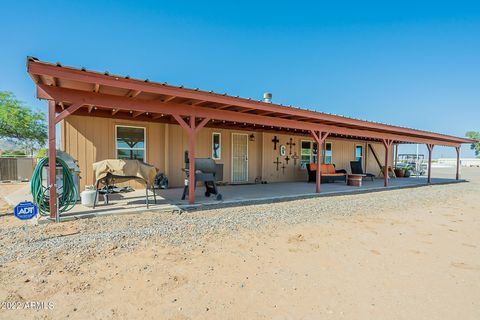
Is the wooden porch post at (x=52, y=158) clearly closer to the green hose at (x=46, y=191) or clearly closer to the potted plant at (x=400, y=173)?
the green hose at (x=46, y=191)

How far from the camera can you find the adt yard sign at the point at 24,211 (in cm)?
323

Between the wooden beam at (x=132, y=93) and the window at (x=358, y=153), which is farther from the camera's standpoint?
the window at (x=358, y=153)

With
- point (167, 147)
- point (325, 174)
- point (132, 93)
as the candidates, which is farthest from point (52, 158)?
point (325, 174)

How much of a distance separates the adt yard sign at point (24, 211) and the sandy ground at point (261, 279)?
1.26 feet

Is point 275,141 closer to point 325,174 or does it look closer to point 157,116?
point 325,174

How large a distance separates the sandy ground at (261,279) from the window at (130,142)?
3.72 metres

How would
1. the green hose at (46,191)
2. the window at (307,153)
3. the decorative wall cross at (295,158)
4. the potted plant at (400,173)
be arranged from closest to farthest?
the green hose at (46,191), the decorative wall cross at (295,158), the window at (307,153), the potted plant at (400,173)

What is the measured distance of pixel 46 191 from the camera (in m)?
4.11

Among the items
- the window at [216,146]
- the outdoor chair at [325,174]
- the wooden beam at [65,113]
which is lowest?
the outdoor chair at [325,174]

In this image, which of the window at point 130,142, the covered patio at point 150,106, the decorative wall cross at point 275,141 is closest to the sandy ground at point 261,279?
the covered patio at point 150,106

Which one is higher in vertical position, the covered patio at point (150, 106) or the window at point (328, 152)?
the covered patio at point (150, 106)

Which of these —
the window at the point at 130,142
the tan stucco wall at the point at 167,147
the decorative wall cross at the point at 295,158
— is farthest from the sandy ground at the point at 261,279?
the decorative wall cross at the point at 295,158

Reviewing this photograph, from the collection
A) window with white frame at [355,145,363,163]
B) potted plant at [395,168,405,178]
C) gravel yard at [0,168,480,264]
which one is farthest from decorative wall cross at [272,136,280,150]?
potted plant at [395,168,405,178]

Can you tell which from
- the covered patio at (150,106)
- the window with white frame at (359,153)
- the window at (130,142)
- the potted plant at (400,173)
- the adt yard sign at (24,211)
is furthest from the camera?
the potted plant at (400,173)
